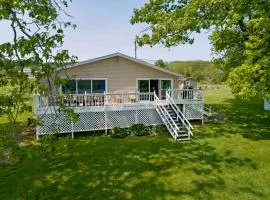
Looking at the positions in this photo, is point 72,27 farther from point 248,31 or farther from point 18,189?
point 248,31

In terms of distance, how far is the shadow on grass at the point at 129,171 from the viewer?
8.27 meters

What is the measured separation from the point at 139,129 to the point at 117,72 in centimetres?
455

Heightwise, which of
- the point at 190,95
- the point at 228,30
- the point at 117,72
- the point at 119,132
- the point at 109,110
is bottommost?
the point at 119,132

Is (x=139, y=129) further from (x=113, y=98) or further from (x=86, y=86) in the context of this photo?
(x=86, y=86)

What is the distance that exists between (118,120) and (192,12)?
758 cm

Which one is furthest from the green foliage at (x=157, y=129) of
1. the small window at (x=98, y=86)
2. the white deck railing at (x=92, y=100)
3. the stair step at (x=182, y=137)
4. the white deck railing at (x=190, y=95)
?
the small window at (x=98, y=86)

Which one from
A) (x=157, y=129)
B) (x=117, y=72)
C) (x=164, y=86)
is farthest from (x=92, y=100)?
(x=164, y=86)

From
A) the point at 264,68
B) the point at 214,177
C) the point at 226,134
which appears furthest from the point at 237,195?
the point at 226,134

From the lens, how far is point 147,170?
10055 millimetres

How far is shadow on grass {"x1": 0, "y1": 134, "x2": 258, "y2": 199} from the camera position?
8.27m

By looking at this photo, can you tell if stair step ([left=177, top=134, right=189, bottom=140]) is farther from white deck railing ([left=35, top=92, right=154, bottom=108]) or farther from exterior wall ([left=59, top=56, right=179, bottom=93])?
exterior wall ([left=59, top=56, right=179, bottom=93])

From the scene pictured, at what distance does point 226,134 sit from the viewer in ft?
50.2

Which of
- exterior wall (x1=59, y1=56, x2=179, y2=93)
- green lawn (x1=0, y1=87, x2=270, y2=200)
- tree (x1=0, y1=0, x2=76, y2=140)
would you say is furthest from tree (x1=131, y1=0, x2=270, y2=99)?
tree (x1=0, y1=0, x2=76, y2=140)

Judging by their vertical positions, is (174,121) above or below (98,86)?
below
